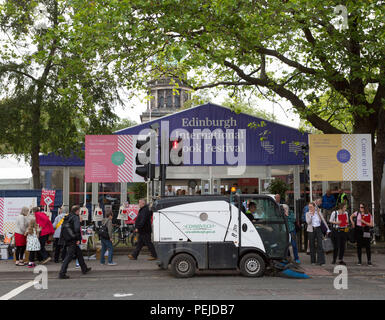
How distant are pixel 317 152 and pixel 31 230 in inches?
397

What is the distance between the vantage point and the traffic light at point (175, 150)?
15141 millimetres

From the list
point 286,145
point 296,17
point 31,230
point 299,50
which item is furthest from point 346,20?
point 31,230

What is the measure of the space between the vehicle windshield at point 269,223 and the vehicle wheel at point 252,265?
0.33m

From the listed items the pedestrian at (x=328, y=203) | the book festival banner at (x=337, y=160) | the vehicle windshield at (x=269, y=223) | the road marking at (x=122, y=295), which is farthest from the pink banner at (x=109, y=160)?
the road marking at (x=122, y=295)

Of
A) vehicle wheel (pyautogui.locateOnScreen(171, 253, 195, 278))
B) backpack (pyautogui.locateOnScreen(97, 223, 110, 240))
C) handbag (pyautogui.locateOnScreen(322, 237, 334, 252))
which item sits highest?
backpack (pyautogui.locateOnScreen(97, 223, 110, 240))

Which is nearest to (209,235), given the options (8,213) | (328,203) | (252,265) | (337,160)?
(252,265)

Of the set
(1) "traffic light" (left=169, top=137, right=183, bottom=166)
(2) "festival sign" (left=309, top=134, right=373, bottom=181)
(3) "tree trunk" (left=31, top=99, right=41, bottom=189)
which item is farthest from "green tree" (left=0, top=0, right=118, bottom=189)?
(2) "festival sign" (left=309, top=134, right=373, bottom=181)

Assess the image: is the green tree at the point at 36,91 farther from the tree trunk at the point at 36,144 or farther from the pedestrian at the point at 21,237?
the pedestrian at the point at 21,237

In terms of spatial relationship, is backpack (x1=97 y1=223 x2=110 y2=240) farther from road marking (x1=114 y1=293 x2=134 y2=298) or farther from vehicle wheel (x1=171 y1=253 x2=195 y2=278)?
road marking (x1=114 y1=293 x2=134 y2=298)

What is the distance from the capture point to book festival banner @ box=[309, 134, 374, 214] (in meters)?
16.9

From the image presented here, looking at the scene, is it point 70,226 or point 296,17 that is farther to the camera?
point 296,17

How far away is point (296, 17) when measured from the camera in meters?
14.4
